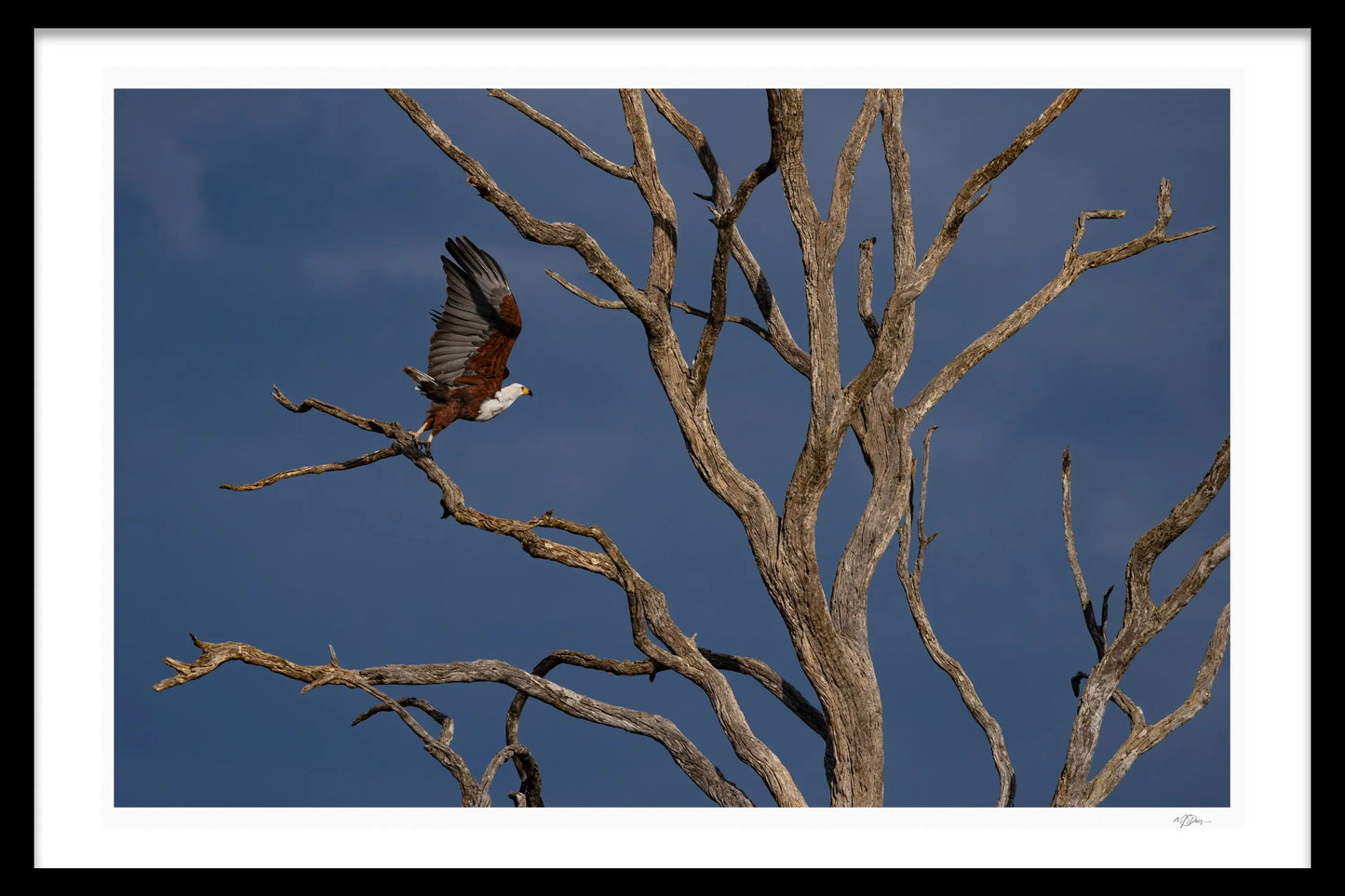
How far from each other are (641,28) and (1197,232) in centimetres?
454

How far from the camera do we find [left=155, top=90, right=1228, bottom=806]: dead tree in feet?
23.7

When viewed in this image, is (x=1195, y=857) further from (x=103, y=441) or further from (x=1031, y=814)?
(x=103, y=441)

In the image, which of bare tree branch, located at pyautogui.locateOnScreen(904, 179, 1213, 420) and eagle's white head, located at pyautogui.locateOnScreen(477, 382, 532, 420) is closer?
eagle's white head, located at pyautogui.locateOnScreen(477, 382, 532, 420)

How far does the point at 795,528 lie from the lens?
733 centimetres

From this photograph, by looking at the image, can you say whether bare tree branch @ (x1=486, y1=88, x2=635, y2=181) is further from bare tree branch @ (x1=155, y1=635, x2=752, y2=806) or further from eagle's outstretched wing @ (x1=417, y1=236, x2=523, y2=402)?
bare tree branch @ (x1=155, y1=635, x2=752, y2=806)

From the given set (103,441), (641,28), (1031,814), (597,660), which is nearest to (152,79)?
(103,441)

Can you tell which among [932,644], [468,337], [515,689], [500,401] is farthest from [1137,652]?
[468,337]
